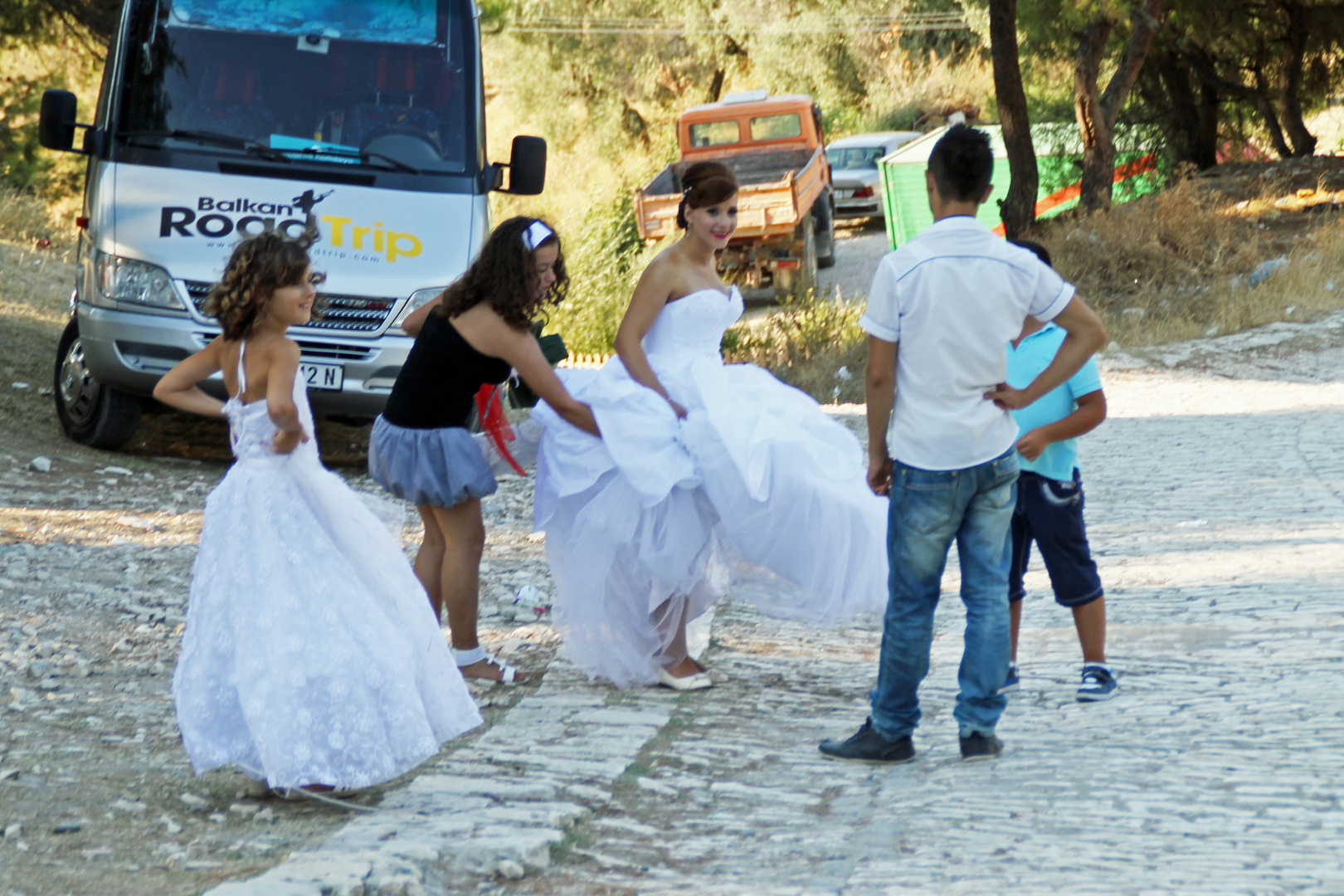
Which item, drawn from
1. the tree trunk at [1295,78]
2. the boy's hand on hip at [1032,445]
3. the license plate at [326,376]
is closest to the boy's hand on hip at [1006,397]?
the boy's hand on hip at [1032,445]

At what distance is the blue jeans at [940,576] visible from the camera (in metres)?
3.99

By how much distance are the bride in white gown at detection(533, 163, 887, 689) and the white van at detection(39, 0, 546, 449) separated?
3.71 metres

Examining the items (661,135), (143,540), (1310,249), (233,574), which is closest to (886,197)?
(1310,249)

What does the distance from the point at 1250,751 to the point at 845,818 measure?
122 cm

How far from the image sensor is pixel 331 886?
3125 mm

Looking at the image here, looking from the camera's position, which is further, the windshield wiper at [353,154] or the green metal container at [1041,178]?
the green metal container at [1041,178]

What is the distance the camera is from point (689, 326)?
16.2 feet

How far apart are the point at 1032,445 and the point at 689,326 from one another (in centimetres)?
126

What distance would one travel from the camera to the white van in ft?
27.0

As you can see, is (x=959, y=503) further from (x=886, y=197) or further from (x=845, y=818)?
(x=886, y=197)

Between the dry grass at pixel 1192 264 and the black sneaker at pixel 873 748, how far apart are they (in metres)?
11.7

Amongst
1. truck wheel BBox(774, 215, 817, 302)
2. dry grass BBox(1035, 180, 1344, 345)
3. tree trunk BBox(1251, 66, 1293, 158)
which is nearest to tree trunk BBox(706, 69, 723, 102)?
truck wheel BBox(774, 215, 817, 302)

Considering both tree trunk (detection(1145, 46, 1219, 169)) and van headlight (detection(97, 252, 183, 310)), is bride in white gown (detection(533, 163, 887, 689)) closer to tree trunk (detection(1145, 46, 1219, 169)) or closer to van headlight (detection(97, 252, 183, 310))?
van headlight (detection(97, 252, 183, 310))

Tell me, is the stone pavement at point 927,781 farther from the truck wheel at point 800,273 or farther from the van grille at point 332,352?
the truck wheel at point 800,273
